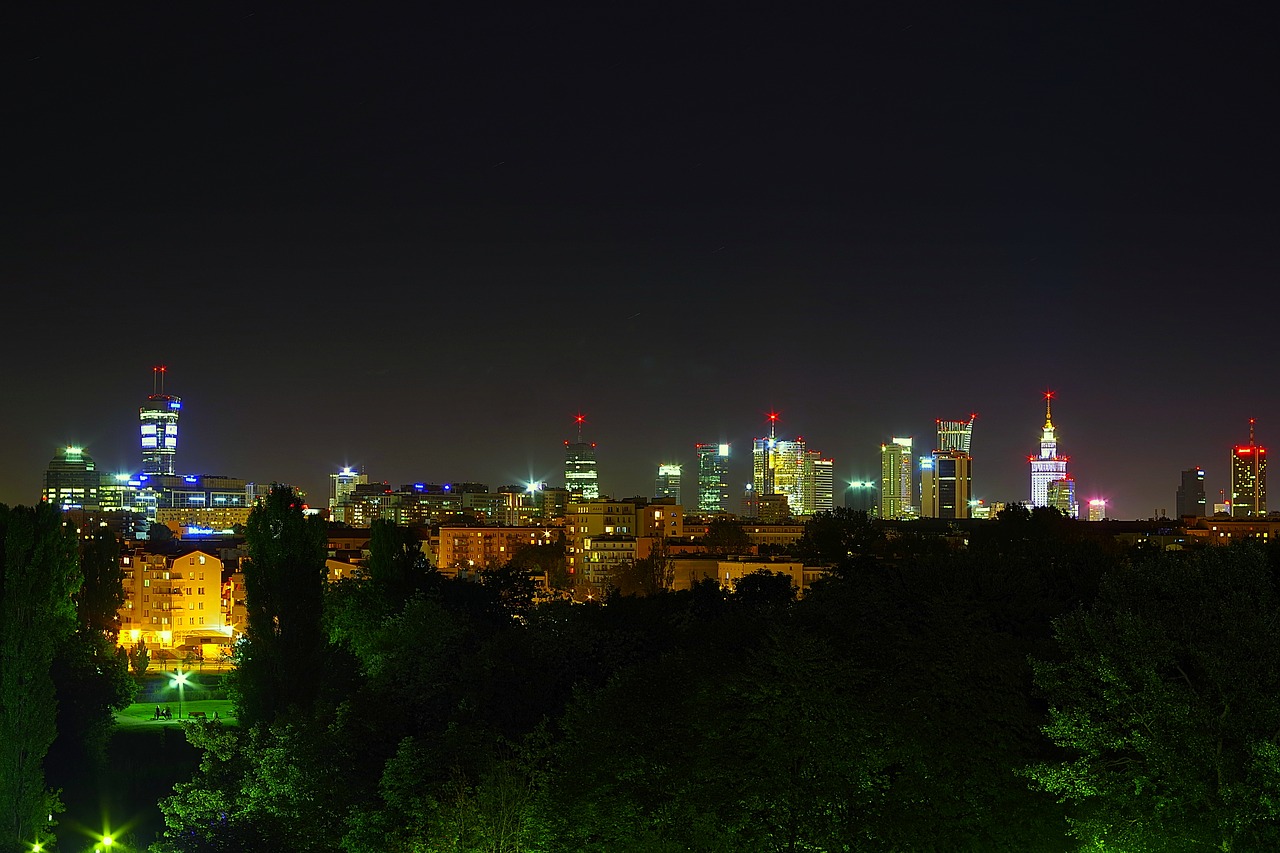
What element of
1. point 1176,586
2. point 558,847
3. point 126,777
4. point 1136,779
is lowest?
point 126,777

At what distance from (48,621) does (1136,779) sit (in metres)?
26.2

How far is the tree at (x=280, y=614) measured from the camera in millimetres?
33312

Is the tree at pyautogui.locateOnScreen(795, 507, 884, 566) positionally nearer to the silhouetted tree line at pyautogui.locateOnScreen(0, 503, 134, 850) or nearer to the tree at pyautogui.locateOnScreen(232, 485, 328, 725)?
the silhouetted tree line at pyautogui.locateOnScreen(0, 503, 134, 850)

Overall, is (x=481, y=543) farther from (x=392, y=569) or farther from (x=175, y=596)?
(x=392, y=569)

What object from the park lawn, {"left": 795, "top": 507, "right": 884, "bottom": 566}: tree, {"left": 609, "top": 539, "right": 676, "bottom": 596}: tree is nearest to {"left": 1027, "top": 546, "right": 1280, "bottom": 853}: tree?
the park lawn

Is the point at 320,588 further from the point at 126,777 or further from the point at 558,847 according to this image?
the point at 558,847

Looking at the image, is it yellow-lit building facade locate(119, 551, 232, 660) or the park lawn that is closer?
the park lawn

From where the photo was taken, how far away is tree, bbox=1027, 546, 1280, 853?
1702 centimetres

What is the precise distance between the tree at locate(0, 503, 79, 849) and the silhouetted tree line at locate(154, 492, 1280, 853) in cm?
549

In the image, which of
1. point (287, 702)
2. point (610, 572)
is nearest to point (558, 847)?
point (287, 702)

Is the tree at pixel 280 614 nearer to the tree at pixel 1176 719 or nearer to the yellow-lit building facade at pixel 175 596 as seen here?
the tree at pixel 1176 719

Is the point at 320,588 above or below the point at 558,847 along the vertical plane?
above

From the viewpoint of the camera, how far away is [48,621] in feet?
108

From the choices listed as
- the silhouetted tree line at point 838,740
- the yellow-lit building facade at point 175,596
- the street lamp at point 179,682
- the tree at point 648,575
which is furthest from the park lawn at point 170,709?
the tree at point 648,575
